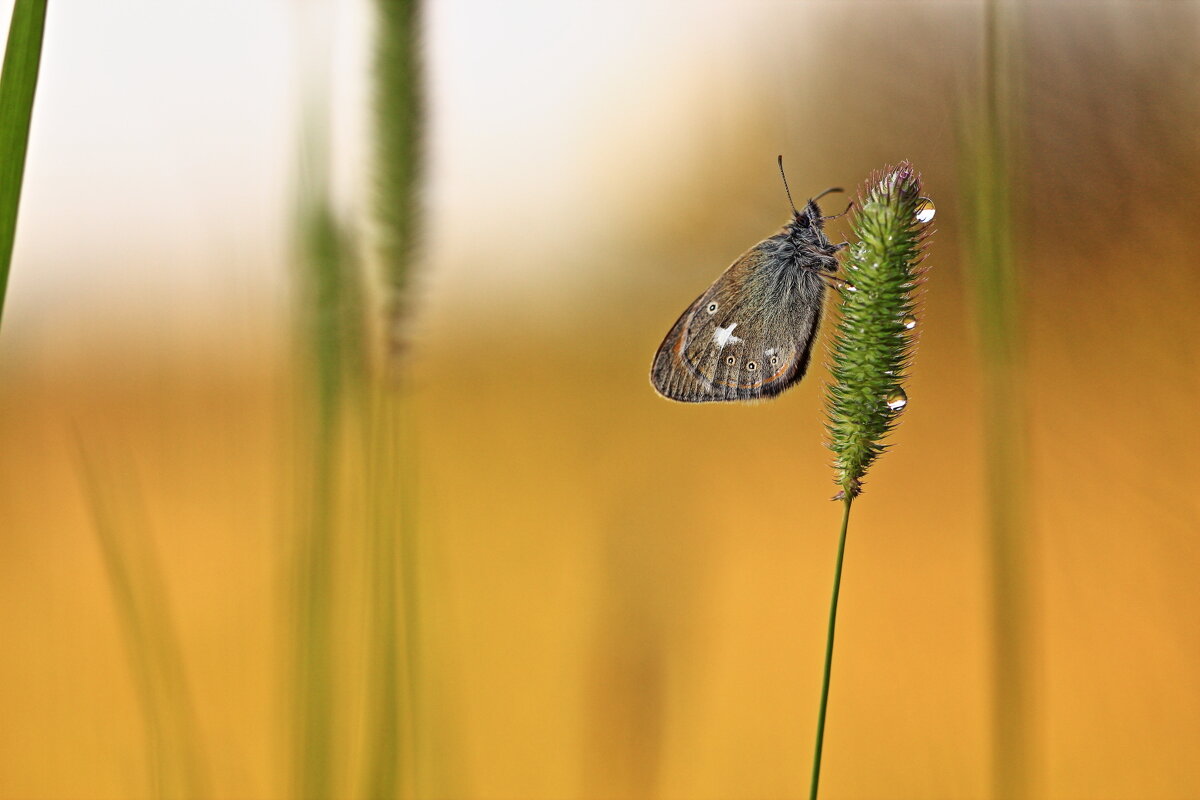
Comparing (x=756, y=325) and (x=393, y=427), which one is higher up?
(x=756, y=325)

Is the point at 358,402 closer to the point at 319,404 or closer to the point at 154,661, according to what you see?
the point at 319,404

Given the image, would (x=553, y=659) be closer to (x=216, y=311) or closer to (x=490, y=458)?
(x=490, y=458)

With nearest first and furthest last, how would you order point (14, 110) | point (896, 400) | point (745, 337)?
point (14, 110)
point (896, 400)
point (745, 337)

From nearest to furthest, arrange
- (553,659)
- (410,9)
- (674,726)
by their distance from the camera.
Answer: (410,9)
(674,726)
(553,659)

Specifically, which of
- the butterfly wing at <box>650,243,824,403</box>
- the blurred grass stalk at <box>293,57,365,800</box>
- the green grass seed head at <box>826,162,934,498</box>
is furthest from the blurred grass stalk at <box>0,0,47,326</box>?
the butterfly wing at <box>650,243,824,403</box>

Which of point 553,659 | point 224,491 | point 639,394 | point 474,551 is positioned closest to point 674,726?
point 553,659

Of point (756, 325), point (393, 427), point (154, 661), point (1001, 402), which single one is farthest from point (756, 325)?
point (154, 661)
